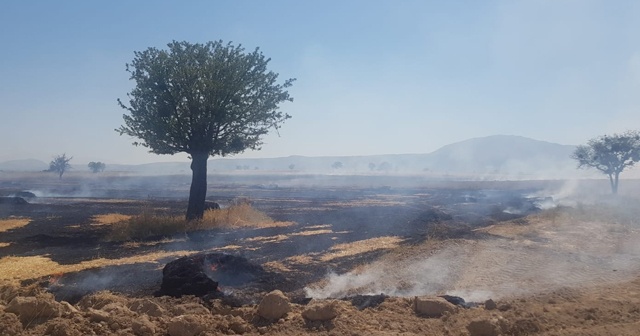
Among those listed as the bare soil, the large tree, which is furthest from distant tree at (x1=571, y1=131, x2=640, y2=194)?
the large tree

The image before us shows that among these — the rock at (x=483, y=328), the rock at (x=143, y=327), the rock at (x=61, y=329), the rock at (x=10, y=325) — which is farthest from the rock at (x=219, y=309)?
the rock at (x=483, y=328)

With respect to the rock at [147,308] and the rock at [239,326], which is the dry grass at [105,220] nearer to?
the rock at [147,308]

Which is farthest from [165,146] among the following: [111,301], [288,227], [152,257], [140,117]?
[111,301]

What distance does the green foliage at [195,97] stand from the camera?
18.8 m

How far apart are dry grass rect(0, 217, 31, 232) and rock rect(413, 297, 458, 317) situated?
18.5 meters

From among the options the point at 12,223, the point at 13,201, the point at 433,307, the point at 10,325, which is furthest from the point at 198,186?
the point at 13,201

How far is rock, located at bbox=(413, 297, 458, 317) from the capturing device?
6930mm

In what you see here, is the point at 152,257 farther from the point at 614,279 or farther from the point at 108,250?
the point at 614,279

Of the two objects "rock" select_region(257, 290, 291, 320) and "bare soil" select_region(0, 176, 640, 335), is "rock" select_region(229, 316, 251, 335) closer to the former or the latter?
"bare soil" select_region(0, 176, 640, 335)

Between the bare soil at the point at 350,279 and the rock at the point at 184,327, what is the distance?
18 millimetres

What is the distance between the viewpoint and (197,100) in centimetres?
1908

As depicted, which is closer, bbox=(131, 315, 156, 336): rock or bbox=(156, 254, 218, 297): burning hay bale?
bbox=(131, 315, 156, 336): rock

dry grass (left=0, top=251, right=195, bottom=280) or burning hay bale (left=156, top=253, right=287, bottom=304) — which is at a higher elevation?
burning hay bale (left=156, top=253, right=287, bottom=304)

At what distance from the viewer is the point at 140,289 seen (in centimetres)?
876
